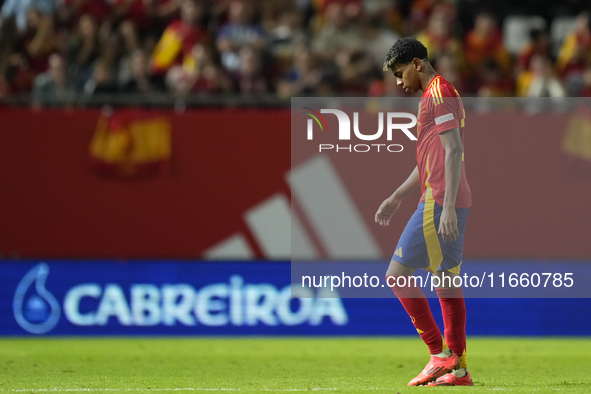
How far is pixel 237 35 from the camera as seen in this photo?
11.1 metres

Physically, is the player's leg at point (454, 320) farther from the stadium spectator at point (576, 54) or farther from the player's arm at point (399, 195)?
the stadium spectator at point (576, 54)

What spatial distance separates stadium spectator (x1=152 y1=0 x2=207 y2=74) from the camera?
10734 mm

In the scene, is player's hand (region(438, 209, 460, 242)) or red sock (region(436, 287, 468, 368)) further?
red sock (region(436, 287, 468, 368))

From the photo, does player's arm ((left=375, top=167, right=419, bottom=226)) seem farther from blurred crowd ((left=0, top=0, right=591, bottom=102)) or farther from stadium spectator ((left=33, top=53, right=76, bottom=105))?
stadium spectator ((left=33, top=53, right=76, bottom=105))

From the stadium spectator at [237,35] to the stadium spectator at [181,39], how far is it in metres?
0.28

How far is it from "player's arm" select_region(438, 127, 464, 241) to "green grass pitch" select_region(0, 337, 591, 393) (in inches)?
41.6

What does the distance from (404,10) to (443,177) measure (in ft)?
24.6

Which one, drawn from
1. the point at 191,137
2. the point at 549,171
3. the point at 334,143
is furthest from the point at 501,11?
the point at 191,137

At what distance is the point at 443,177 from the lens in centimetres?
554

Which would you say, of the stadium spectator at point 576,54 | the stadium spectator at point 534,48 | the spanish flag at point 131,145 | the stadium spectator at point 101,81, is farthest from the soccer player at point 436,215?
the stadium spectator at point 534,48

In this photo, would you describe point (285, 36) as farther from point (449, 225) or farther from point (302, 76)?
point (449, 225)

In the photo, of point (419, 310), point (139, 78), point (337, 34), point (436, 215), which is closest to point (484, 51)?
point (337, 34)

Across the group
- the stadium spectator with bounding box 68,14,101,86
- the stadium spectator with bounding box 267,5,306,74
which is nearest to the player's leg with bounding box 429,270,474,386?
the stadium spectator with bounding box 267,5,306,74

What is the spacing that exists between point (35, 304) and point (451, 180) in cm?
595
